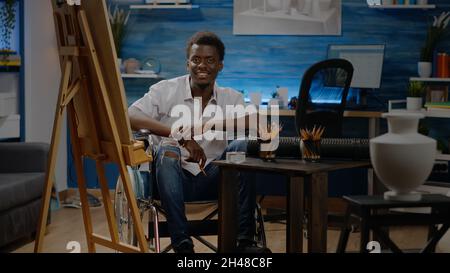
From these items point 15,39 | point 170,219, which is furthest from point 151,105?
point 15,39

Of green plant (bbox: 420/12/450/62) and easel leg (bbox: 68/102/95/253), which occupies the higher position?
green plant (bbox: 420/12/450/62)

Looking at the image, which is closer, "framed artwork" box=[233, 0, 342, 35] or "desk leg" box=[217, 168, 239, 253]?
"desk leg" box=[217, 168, 239, 253]

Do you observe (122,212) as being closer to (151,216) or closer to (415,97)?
(151,216)

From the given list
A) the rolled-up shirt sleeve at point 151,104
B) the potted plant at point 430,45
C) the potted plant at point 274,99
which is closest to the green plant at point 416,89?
the potted plant at point 430,45

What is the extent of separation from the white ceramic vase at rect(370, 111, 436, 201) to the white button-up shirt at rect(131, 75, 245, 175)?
64.8 inches

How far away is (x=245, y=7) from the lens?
6258 mm

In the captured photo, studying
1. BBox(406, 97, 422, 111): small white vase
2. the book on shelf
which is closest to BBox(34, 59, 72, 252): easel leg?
the book on shelf

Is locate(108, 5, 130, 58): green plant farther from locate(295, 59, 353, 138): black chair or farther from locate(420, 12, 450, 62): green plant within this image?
locate(420, 12, 450, 62): green plant

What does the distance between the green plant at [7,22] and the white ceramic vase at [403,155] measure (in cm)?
337

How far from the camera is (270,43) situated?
6266 millimetres

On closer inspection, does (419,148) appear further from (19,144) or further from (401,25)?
(401,25)

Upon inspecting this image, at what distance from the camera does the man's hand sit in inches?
150

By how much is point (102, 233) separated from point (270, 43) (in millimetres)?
2160
